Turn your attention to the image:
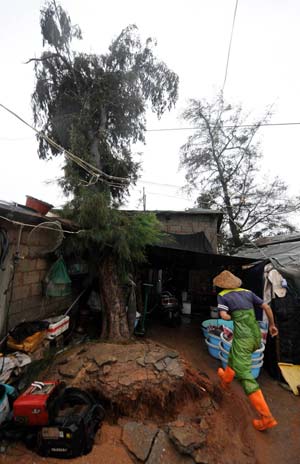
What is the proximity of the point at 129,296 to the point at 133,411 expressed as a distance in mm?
2075

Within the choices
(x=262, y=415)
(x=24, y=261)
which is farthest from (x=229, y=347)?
(x=24, y=261)

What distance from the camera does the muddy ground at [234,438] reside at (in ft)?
5.90

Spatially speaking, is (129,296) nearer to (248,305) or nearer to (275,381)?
(248,305)

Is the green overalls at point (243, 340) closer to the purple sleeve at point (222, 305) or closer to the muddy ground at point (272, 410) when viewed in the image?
the purple sleeve at point (222, 305)

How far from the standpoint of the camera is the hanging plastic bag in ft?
11.4

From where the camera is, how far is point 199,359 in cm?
381

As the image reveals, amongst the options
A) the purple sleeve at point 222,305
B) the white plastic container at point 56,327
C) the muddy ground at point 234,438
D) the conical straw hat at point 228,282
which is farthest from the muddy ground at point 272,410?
the white plastic container at point 56,327

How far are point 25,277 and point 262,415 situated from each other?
3872 mm

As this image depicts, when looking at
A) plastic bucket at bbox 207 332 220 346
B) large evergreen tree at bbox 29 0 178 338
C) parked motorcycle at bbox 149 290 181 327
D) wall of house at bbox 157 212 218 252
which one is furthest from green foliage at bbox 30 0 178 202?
plastic bucket at bbox 207 332 220 346

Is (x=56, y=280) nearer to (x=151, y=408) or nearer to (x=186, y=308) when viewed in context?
(x=151, y=408)

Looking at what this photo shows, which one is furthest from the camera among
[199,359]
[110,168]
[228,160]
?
[228,160]

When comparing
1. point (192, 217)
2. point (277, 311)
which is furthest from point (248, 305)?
point (192, 217)

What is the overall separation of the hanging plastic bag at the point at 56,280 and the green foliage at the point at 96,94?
2.89 meters

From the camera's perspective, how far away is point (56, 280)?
3.47 meters
